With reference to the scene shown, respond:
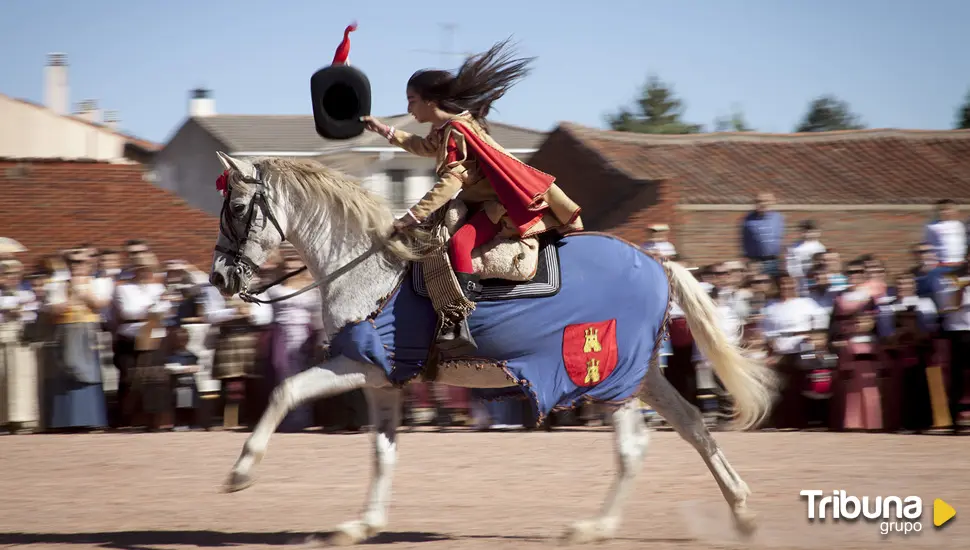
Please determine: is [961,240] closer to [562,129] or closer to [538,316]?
[538,316]

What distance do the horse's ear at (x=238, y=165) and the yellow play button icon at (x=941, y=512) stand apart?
162 inches

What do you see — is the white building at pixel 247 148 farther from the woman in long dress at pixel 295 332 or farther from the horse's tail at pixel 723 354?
the horse's tail at pixel 723 354

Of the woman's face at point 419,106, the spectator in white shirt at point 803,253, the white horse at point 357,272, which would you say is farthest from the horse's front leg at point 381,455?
the spectator in white shirt at point 803,253

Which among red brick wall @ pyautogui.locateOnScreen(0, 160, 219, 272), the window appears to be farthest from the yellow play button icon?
the window

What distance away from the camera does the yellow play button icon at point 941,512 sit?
6406mm

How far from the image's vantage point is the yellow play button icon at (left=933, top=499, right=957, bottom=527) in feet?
21.0

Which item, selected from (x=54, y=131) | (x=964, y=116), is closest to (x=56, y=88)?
(x=54, y=131)

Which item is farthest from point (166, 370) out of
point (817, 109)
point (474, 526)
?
point (817, 109)

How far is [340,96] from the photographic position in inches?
Result: 248

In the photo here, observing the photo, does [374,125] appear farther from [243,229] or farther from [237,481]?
[237,481]

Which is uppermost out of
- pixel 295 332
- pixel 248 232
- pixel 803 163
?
pixel 803 163

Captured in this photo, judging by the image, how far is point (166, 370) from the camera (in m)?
11.5

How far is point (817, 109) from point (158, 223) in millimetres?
58468

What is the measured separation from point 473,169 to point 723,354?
185 cm
